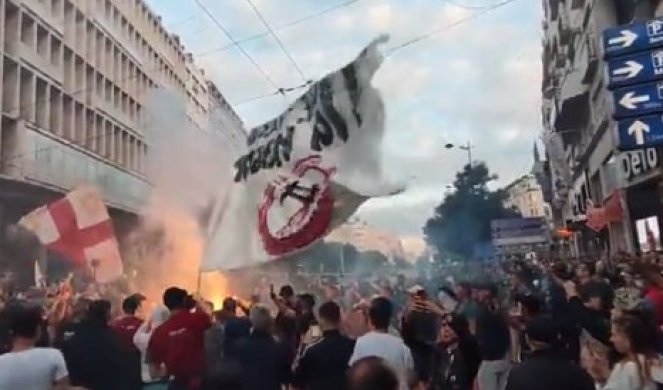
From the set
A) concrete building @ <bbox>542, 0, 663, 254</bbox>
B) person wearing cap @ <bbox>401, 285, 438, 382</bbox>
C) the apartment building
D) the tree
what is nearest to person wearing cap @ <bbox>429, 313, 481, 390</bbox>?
person wearing cap @ <bbox>401, 285, 438, 382</bbox>

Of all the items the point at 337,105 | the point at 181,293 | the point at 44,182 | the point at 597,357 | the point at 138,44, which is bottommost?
the point at 597,357

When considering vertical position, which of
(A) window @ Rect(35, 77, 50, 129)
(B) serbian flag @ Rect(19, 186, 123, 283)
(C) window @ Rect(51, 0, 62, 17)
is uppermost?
(C) window @ Rect(51, 0, 62, 17)

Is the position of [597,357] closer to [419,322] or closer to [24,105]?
[419,322]

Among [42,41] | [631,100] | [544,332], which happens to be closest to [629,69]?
[631,100]

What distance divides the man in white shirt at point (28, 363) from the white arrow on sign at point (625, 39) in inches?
425

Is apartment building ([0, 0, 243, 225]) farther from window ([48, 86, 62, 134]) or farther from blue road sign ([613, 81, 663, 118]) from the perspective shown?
blue road sign ([613, 81, 663, 118])

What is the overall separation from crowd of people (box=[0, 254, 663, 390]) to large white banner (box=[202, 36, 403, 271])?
2.34 ft

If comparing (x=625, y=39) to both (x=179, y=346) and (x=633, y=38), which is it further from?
(x=179, y=346)

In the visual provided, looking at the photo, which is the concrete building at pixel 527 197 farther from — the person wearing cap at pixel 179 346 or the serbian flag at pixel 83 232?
the person wearing cap at pixel 179 346

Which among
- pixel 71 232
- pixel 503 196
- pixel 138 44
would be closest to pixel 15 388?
pixel 71 232

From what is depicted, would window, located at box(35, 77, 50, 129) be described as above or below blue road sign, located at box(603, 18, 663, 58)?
above

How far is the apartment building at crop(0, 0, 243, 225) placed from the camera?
95.3ft

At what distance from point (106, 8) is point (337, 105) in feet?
120

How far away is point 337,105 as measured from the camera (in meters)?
7.86
